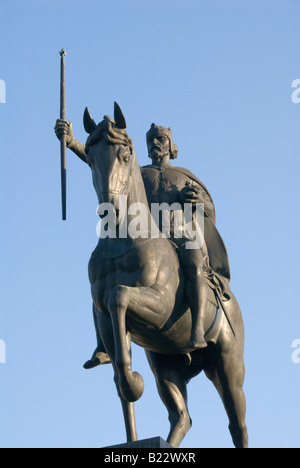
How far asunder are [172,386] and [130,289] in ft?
8.67

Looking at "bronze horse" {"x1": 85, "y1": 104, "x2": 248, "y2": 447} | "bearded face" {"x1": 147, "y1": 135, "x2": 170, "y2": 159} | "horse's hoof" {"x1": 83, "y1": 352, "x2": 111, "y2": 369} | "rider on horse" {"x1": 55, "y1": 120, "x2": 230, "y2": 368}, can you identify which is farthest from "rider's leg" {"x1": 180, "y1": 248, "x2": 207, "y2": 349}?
"bearded face" {"x1": 147, "y1": 135, "x2": 170, "y2": 159}

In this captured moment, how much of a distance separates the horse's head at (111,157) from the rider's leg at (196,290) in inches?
55.2

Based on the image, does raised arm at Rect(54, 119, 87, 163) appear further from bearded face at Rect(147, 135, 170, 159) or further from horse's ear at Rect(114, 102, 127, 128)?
bearded face at Rect(147, 135, 170, 159)

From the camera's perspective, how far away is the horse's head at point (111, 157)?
15273 mm

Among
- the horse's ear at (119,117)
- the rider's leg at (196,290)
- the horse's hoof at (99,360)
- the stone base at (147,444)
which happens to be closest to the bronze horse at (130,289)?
the horse's ear at (119,117)

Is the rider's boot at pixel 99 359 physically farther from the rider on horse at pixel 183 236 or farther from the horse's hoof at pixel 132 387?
the horse's hoof at pixel 132 387

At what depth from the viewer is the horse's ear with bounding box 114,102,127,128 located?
15.8 meters

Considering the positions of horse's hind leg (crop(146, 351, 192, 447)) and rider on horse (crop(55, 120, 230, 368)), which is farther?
horse's hind leg (crop(146, 351, 192, 447))

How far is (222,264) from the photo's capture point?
688 inches

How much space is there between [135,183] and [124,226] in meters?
0.68

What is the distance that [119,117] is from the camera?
52.1 ft

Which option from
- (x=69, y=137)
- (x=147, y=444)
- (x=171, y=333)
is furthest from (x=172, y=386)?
(x=69, y=137)

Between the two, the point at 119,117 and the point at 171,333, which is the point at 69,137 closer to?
the point at 119,117
